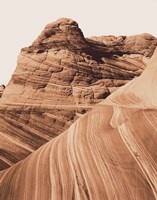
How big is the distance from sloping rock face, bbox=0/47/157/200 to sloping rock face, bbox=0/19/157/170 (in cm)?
645

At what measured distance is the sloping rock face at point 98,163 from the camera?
11922 millimetres

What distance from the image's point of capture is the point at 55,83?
87.9 ft

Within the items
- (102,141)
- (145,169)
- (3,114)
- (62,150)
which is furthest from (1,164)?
(145,169)

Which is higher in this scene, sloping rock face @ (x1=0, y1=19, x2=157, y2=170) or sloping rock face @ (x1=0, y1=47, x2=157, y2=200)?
sloping rock face @ (x1=0, y1=47, x2=157, y2=200)

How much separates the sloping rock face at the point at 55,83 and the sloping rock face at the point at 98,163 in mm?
6454

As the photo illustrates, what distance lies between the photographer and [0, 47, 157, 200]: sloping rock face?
11922mm

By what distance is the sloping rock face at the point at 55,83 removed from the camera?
24.0m

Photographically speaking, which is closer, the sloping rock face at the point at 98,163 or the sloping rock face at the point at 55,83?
the sloping rock face at the point at 98,163

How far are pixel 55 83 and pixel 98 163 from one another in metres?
14.5

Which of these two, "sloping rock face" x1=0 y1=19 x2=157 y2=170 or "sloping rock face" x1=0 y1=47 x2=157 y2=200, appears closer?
"sloping rock face" x1=0 y1=47 x2=157 y2=200

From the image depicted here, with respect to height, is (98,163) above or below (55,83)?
above

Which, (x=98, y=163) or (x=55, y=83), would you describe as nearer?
(x=98, y=163)

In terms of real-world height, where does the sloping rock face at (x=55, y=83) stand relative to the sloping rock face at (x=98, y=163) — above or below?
below

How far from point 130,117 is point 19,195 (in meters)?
5.01
